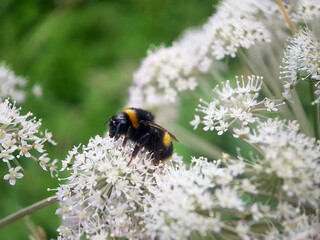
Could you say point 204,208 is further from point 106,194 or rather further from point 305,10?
point 305,10

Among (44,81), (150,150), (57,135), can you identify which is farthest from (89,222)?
(44,81)

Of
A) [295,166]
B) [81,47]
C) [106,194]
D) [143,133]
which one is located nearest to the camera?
[295,166]

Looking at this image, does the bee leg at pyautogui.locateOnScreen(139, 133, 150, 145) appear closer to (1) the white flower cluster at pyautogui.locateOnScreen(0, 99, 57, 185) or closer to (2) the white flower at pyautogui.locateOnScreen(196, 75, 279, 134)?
(2) the white flower at pyautogui.locateOnScreen(196, 75, 279, 134)

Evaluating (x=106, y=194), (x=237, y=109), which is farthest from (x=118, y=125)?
(x=237, y=109)

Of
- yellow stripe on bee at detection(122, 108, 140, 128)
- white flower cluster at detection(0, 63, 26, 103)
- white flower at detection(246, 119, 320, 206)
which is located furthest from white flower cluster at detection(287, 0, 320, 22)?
white flower cluster at detection(0, 63, 26, 103)

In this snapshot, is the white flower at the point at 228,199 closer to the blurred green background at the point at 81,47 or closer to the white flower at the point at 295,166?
the white flower at the point at 295,166

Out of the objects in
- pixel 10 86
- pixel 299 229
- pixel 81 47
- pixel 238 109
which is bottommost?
pixel 299 229
